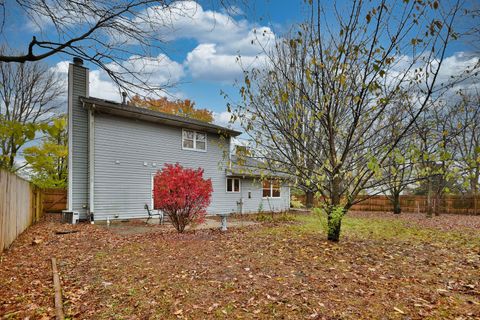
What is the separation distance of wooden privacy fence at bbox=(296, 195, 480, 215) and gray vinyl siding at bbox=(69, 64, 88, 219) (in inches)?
607

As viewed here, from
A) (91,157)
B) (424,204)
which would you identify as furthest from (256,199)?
(424,204)

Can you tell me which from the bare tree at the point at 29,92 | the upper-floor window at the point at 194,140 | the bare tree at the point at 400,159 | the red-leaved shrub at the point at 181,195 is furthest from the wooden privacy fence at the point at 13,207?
the bare tree at the point at 400,159

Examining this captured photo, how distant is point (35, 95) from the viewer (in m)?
17.3

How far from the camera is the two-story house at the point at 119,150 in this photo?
12391 millimetres

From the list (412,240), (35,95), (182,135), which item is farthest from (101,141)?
(412,240)

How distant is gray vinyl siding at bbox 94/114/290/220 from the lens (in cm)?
1272

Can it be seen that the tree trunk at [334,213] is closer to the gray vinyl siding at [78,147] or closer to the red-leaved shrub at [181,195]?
the red-leaved shrub at [181,195]

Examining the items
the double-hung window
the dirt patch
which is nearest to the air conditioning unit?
the double-hung window

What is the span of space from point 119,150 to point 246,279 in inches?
415

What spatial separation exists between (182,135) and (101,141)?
4.22 meters

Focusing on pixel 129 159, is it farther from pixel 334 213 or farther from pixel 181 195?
pixel 334 213

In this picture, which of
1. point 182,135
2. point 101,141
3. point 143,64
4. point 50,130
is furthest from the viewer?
point 182,135

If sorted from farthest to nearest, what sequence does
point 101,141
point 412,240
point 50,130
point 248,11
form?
point 101,141
point 412,240
point 50,130
point 248,11

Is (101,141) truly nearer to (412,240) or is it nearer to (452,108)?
(412,240)
